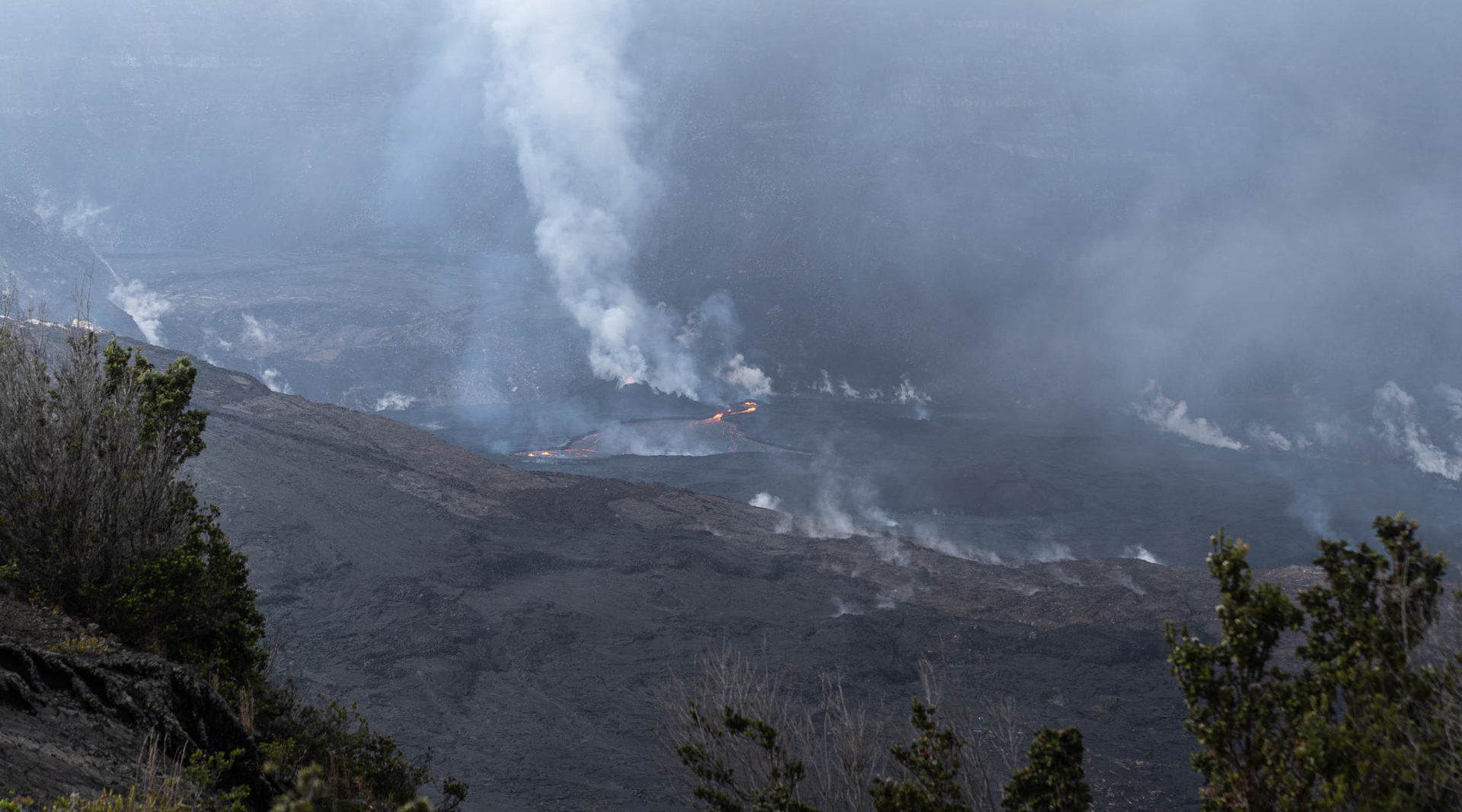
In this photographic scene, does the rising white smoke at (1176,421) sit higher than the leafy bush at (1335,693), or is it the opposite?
the rising white smoke at (1176,421)

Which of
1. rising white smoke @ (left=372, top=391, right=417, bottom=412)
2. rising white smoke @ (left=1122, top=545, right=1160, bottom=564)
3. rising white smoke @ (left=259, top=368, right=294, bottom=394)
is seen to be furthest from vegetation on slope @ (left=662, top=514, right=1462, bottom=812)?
rising white smoke @ (left=259, top=368, right=294, bottom=394)

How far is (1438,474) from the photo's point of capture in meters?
45.8

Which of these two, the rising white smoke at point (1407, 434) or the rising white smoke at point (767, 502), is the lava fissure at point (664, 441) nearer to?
the rising white smoke at point (767, 502)

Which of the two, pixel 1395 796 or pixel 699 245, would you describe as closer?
pixel 1395 796

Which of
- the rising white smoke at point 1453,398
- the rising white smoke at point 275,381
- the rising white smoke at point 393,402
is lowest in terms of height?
the rising white smoke at point 393,402

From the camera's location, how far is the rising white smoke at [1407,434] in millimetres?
46625

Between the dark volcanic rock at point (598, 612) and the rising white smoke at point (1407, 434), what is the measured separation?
100 feet

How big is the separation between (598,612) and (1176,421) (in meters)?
42.6

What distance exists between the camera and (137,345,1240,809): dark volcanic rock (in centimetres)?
1694

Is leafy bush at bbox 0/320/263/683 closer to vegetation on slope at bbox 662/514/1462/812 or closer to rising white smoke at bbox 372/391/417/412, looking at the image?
vegetation on slope at bbox 662/514/1462/812

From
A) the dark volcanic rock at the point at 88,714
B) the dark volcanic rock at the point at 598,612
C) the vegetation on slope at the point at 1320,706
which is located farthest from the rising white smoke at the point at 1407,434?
the dark volcanic rock at the point at 88,714

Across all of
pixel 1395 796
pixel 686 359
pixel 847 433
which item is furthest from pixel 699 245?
pixel 1395 796

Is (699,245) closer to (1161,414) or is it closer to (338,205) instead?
(338,205)

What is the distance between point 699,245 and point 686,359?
14289mm
